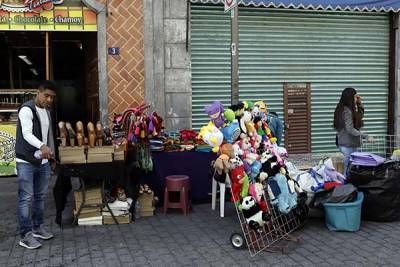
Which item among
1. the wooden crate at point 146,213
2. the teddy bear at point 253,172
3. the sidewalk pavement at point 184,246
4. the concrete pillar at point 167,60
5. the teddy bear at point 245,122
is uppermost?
the concrete pillar at point 167,60

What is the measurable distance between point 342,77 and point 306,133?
4.67 ft

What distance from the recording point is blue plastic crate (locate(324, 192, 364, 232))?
5.04 meters

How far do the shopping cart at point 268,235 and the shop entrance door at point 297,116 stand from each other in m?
4.43

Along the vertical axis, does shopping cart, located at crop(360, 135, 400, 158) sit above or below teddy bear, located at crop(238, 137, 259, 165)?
below

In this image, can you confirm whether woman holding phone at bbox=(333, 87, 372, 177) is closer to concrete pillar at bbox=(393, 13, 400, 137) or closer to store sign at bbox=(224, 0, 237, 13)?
store sign at bbox=(224, 0, 237, 13)

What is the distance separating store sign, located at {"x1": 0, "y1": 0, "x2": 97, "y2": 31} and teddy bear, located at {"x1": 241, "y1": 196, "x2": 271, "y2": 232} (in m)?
5.09

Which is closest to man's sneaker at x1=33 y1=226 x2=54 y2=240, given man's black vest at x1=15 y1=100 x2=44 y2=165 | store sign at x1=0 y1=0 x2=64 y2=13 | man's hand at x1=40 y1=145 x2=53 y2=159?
man's black vest at x1=15 y1=100 x2=44 y2=165

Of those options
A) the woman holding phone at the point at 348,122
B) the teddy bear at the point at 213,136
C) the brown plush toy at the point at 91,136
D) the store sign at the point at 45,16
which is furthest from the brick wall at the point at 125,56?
the teddy bear at the point at 213,136

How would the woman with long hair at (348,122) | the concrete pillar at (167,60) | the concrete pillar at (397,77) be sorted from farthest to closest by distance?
the concrete pillar at (397,77)
the concrete pillar at (167,60)
the woman with long hair at (348,122)

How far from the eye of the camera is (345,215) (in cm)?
509

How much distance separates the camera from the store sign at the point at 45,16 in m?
7.84

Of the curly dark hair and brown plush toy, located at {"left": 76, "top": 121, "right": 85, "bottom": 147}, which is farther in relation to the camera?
the curly dark hair

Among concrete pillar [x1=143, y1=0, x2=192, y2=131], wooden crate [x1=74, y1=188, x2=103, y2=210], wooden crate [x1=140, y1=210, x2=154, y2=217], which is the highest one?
concrete pillar [x1=143, y1=0, x2=192, y2=131]

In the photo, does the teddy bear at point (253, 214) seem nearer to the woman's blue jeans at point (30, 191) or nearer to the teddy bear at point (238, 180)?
the teddy bear at point (238, 180)
